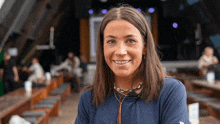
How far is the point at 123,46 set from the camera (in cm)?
86

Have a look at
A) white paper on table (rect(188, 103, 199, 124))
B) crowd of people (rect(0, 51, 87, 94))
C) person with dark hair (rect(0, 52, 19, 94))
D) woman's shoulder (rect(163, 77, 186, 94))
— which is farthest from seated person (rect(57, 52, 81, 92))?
woman's shoulder (rect(163, 77, 186, 94))

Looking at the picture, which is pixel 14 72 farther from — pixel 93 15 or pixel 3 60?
pixel 93 15

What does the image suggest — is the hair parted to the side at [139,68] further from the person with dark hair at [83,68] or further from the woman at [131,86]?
the person with dark hair at [83,68]

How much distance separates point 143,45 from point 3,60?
610 cm

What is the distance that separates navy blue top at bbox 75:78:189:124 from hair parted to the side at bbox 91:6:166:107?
0.03 meters

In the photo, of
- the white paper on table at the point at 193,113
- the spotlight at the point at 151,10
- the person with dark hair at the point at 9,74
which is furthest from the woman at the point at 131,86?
the spotlight at the point at 151,10

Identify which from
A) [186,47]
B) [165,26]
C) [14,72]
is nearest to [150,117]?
[14,72]

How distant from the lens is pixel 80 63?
8.98 meters

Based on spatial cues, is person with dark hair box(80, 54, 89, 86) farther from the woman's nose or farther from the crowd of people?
the woman's nose

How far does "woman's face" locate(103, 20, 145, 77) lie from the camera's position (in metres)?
0.86

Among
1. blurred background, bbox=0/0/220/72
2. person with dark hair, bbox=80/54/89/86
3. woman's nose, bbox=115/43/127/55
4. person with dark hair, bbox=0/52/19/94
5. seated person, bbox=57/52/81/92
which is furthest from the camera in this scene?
person with dark hair, bbox=80/54/89/86

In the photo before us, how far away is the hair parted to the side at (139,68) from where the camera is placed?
884 mm

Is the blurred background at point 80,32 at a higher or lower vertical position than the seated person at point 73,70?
higher

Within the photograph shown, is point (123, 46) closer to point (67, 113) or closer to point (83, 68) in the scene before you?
point (67, 113)
